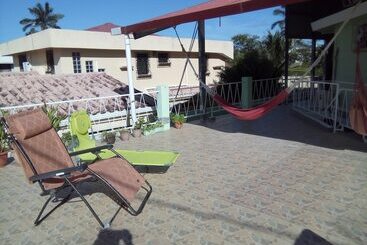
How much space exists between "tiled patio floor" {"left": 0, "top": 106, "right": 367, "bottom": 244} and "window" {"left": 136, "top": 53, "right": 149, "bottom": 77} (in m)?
11.8

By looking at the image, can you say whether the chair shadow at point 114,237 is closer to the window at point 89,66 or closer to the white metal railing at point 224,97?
the white metal railing at point 224,97

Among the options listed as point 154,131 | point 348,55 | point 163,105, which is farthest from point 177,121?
point 348,55

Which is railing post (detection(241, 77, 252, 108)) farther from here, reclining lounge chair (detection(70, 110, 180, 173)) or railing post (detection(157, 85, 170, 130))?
reclining lounge chair (detection(70, 110, 180, 173))

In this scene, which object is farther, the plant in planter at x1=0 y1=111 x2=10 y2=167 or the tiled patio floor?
the plant in planter at x1=0 y1=111 x2=10 y2=167

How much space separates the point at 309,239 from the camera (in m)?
3.04

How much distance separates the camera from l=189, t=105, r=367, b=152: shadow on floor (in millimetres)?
6312

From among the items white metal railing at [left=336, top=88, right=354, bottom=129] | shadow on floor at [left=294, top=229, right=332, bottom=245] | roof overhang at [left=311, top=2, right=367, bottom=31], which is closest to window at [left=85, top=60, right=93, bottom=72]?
roof overhang at [left=311, top=2, right=367, bottom=31]

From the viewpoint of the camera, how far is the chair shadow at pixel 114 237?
125 inches

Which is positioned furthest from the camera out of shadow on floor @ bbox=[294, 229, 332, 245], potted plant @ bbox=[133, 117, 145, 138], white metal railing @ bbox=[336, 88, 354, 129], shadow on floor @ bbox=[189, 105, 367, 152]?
potted plant @ bbox=[133, 117, 145, 138]

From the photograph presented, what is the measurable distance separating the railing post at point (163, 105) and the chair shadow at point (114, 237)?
16.7 feet

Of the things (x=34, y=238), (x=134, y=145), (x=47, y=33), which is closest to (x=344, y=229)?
(x=34, y=238)

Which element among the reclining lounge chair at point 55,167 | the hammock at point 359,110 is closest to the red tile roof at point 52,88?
the reclining lounge chair at point 55,167

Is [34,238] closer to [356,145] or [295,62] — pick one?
[356,145]

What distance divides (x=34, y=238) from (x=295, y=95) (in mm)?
8838
